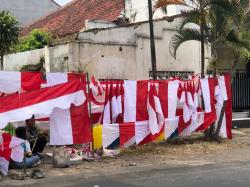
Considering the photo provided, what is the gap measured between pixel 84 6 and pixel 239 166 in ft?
61.0

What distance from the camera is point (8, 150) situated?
10406 mm

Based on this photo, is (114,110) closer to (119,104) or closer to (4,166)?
(119,104)

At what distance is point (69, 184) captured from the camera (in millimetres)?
9602

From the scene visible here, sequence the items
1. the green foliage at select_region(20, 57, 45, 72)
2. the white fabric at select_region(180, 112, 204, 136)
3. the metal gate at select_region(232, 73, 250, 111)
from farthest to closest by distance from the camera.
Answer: the metal gate at select_region(232, 73, 250, 111) → the green foliage at select_region(20, 57, 45, 72) → the white fabric at select_region(180, 112, 204, 136)

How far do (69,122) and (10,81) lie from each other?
1.59 m

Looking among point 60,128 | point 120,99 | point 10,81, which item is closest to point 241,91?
point 120,99

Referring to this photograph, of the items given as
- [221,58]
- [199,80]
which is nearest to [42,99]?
[199,80]

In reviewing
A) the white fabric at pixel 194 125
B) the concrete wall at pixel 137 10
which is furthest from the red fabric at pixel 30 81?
the concrete wall at pixel 137 10

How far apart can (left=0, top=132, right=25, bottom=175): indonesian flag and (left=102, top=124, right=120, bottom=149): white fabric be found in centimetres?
245

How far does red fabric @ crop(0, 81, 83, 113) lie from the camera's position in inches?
420

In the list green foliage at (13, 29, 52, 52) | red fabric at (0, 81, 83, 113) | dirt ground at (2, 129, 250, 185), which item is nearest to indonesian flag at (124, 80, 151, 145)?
dirt ground at (2, 129, 250, 185)

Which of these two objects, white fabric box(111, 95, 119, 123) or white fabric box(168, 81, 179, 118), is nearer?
white fabric box(111, 95, 119, 123)

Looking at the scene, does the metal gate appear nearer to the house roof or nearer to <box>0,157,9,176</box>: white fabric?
the house roof

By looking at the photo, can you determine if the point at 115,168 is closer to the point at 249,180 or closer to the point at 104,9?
the point at 249,180
